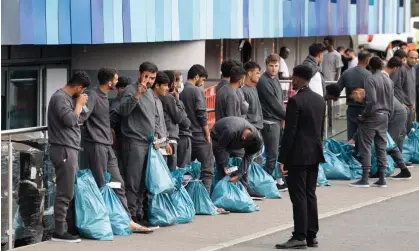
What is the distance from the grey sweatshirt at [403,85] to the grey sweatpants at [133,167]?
7.25 meters

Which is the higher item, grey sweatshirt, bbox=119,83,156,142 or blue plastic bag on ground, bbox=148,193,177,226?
grey sweatshirt, bbox=119,83,156,142

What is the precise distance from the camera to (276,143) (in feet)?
49.9

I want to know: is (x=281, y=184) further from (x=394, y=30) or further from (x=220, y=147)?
(x=394, y=30)

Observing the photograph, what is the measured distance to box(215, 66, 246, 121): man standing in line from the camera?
13734 millimetres

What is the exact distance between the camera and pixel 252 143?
13266mm

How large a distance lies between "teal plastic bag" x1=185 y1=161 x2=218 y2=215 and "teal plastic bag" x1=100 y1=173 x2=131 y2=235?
1.62m

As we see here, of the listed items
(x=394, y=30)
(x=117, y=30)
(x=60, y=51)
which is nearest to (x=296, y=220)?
(x=117, y=30)

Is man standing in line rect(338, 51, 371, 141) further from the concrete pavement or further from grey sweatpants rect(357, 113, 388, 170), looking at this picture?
the concrete pavement

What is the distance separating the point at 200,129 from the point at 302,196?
270cm

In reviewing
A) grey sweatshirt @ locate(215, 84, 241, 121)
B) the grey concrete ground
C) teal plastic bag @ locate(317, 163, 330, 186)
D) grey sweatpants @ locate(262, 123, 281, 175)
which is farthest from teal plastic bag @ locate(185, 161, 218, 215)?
teal plastic bag @ locate(317, 163, 330, 186)

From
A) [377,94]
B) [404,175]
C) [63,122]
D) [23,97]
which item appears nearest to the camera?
[63,122]

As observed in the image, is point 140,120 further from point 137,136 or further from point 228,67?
point 228,67

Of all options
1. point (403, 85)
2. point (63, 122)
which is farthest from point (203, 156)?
point (403, 85)

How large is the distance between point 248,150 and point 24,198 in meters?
3.10
